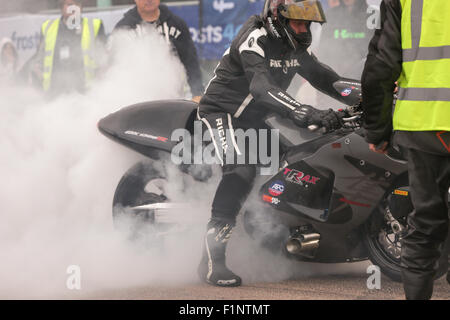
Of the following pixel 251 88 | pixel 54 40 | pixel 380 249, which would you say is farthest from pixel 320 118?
pixel 54 40

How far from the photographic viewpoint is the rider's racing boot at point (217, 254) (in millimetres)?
5211

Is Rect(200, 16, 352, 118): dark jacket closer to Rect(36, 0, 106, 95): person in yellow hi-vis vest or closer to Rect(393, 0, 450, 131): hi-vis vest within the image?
Rect(393, 0, 450, 131): hi-vis vest

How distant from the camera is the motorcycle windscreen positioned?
575 centimetres

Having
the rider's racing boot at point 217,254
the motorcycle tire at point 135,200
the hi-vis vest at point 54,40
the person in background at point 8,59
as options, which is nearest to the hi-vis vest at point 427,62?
the rider's racing boot at point 217,254

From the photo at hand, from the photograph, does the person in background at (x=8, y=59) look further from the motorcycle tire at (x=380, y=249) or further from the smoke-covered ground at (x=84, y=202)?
the motorcycle tire at (x=380, y=249)

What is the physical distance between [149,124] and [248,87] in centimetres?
87

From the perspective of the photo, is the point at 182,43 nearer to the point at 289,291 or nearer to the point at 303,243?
the point at 303,243

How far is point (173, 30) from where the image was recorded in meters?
7.63

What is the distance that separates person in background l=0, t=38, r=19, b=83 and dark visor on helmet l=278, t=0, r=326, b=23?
25.4 ft

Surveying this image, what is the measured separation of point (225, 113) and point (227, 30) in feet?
15.6

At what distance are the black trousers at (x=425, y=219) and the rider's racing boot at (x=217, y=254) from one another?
1.67 m

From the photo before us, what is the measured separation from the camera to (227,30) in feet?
32.9

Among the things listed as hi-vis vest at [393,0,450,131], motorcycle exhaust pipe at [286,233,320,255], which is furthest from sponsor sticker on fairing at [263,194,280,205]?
hi-vis vest at [393,0,450,131]
